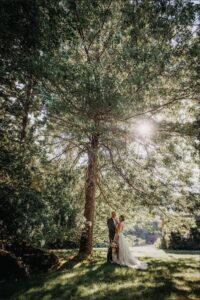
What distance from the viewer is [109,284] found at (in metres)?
8.75

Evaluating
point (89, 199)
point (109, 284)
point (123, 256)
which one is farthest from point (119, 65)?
point (123, 256)

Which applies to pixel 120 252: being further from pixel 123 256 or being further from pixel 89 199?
pixel 89 199

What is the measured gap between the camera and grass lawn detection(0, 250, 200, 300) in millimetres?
7703

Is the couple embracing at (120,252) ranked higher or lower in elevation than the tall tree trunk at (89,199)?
lower

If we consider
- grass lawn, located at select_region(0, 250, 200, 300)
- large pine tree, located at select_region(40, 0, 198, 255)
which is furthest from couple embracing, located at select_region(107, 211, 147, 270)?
large pine tree, located at select_region(40, 0, 198, 255)

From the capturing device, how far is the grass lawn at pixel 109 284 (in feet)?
25.3

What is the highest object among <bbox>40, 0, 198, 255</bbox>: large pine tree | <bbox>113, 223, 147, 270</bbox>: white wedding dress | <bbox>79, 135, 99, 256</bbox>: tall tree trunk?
<bbox>40, 0, 198, 255</bbox>: large pine tree

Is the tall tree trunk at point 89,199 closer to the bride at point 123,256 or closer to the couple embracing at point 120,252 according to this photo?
the couple embracing at point 120,252

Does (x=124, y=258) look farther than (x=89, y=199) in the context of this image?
No

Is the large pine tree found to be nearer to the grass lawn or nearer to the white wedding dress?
the white wedding dress

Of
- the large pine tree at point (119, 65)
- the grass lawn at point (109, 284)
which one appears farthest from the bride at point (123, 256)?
the large pine tree at point (119, 65)

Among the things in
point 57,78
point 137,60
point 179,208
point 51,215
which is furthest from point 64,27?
point 179,208

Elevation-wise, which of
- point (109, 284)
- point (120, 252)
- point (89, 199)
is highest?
point (89, 199)

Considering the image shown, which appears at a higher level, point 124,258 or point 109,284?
point 124,258
